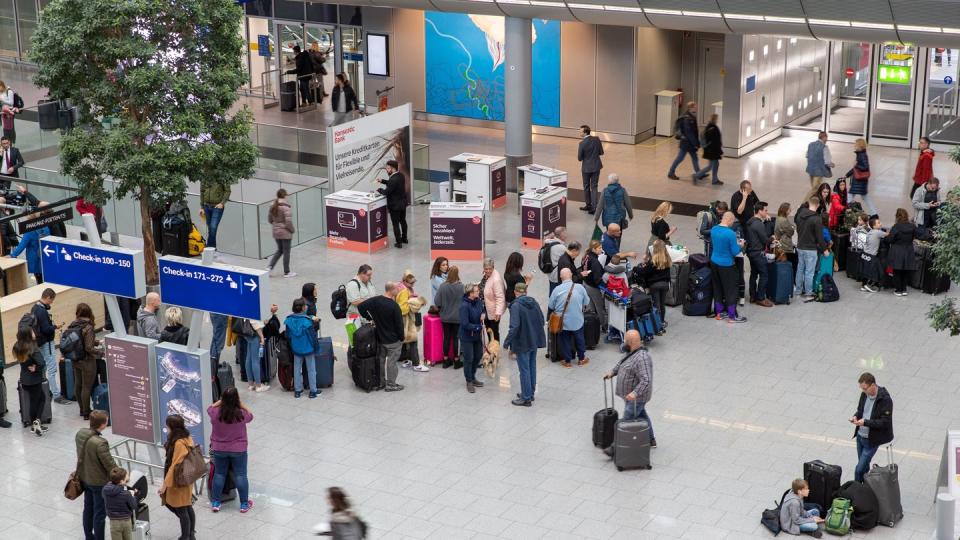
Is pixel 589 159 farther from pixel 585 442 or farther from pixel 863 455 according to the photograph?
pixel 863 455

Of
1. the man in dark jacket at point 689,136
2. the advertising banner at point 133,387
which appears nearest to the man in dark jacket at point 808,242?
the man in dark jacket at point 689,136

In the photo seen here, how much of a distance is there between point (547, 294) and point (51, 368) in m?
7.05

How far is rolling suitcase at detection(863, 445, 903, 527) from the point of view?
12.4m

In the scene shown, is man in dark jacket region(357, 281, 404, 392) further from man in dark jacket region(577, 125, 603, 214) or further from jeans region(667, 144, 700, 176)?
jeans region(667, 144, 700, 176)

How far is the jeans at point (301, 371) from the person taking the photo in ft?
50.7

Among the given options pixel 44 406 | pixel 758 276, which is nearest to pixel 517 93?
pixel 758 276

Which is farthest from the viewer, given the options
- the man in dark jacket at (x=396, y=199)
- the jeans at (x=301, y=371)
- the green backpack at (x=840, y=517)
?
the man in dark jacket at (x=396, y=199)

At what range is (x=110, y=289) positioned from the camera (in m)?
12.9

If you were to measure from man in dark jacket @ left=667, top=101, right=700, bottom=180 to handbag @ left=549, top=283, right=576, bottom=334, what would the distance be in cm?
990

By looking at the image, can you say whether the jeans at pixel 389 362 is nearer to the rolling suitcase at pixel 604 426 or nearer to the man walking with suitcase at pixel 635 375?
the rolling suitcase at pixel 604 426

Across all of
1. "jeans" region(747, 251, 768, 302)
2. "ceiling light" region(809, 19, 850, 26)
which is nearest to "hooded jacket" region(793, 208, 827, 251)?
"jeans" region(747, 251, 768, 302)

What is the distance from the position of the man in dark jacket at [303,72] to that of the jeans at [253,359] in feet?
58.3

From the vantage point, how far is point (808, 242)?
60.3 feet

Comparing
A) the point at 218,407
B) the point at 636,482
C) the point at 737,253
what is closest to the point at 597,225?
the point at 737,253
